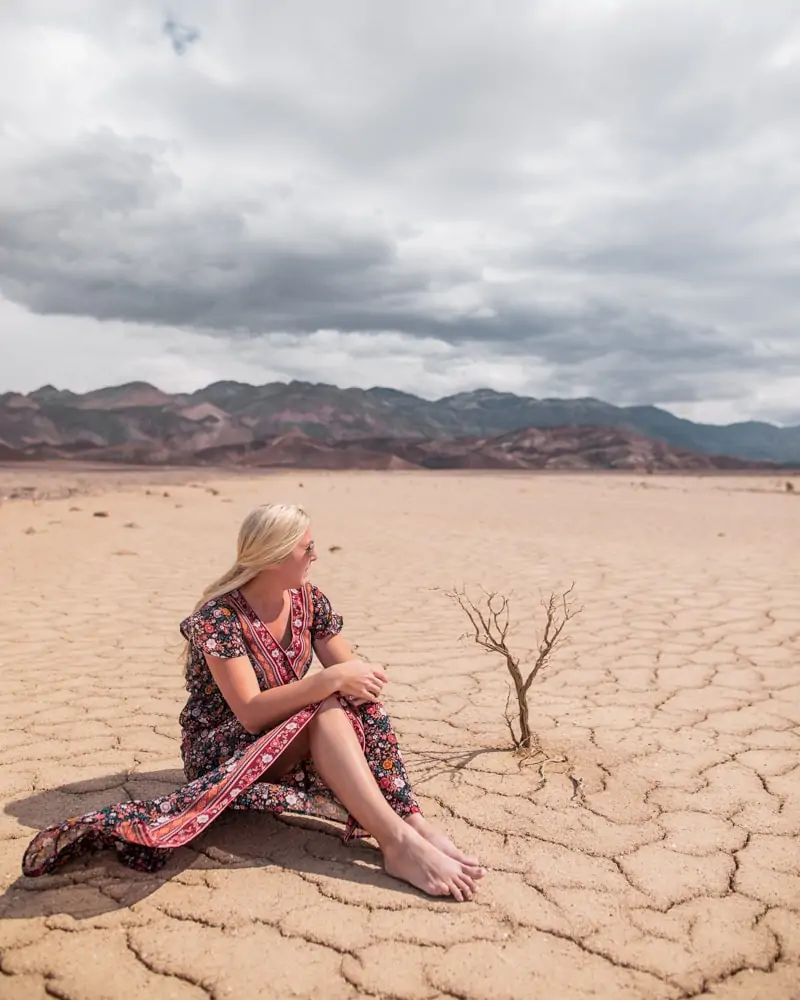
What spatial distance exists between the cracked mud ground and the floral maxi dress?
0.34 ft

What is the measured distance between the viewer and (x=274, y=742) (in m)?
2.09

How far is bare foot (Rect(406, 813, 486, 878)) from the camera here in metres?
1.99

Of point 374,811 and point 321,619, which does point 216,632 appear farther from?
point 374,811

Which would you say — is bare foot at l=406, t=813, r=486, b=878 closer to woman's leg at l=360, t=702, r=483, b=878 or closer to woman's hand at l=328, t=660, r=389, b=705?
woman's leg at l=360, t=702, r=483, b=878

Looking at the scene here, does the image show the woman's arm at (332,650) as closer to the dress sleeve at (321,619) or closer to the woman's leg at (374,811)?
the dress sleeve at (321,619)

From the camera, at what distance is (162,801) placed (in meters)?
2.04

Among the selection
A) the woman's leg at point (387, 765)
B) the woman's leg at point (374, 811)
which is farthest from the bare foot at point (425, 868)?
the woman's leg at point (387, 765)

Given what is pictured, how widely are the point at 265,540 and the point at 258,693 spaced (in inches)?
15.0

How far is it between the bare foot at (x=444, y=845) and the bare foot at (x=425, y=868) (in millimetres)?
17

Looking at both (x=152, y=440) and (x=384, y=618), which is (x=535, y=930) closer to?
(x=384, y=618)

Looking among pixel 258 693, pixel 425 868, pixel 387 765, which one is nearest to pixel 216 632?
pixel 258 693

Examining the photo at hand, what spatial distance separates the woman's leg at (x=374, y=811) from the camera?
6.42 feet

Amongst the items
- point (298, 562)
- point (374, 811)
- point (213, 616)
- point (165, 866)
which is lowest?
point (165, 866)

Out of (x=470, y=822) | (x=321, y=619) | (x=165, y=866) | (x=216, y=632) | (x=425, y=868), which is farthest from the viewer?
(x=321, y=619)
